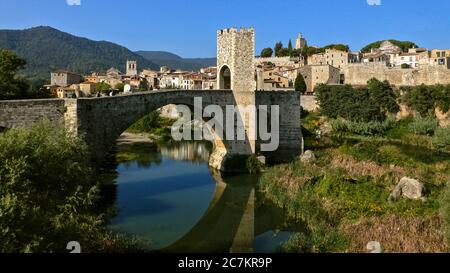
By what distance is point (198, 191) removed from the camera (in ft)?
63.7

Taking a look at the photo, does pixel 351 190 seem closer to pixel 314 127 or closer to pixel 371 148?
pixel 371 148

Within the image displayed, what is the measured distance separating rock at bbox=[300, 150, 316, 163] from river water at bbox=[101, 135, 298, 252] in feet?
8.54

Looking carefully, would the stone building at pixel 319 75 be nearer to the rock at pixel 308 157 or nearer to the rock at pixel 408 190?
the rock at pixel 308 157

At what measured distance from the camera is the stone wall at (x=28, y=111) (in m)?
13.0

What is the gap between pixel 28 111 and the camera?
13359 millimetres

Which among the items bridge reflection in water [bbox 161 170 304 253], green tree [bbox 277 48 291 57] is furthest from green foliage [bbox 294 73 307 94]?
green tree [bbox 277 48 291 57]

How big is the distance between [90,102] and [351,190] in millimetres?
9101

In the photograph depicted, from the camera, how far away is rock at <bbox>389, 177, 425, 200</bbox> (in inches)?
600

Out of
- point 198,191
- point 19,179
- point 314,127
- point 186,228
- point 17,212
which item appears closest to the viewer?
point 17,212

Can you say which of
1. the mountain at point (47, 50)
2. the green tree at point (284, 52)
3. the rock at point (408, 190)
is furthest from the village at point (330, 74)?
the mountain at point (47, 50)

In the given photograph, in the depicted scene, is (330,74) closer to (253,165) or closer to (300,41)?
(253,165)

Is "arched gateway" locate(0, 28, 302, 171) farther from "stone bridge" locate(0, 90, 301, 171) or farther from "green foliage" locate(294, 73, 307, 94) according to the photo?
"green foliage" locate(294, 73, 307, 94)
